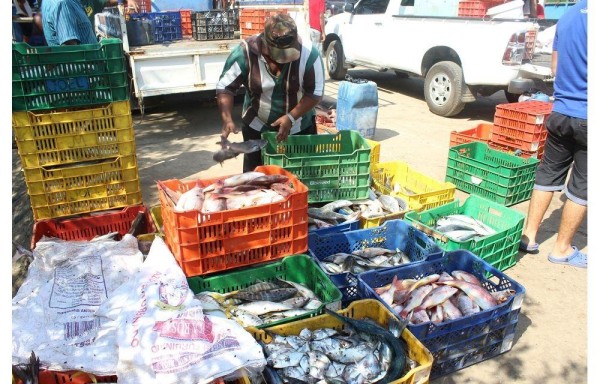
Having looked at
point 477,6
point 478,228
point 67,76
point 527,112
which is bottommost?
point 478,228

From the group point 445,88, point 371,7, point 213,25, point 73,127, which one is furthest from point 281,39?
point 371,7

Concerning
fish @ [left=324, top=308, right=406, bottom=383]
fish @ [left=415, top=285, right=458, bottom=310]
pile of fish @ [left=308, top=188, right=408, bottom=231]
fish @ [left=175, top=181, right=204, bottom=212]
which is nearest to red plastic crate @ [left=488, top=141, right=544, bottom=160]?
pile of fish @ [left=308, top=188, right=408, bottom=231]

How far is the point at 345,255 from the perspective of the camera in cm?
376

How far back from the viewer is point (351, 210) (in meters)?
4.42

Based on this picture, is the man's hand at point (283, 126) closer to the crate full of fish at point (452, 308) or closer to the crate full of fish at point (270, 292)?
the crate full of fish at point (270, 292)

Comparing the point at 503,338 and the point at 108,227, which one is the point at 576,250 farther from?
the point at 108,227

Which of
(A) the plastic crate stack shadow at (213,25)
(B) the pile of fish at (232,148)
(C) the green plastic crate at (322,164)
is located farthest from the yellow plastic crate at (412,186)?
(A) the plastic crate stack shadow at (213,25)

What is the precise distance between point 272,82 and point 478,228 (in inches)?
93.3

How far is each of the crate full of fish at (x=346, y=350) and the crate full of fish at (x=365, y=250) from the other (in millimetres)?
501

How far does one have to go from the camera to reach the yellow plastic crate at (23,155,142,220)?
375 centimetres

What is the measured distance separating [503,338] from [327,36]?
10.7 m

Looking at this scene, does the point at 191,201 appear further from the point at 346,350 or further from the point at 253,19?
the point at 253,19

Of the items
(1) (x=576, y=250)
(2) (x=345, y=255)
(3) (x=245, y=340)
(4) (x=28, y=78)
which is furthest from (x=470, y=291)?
(4) (x=28, y=78)

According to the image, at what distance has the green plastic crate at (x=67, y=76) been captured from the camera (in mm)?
3441
